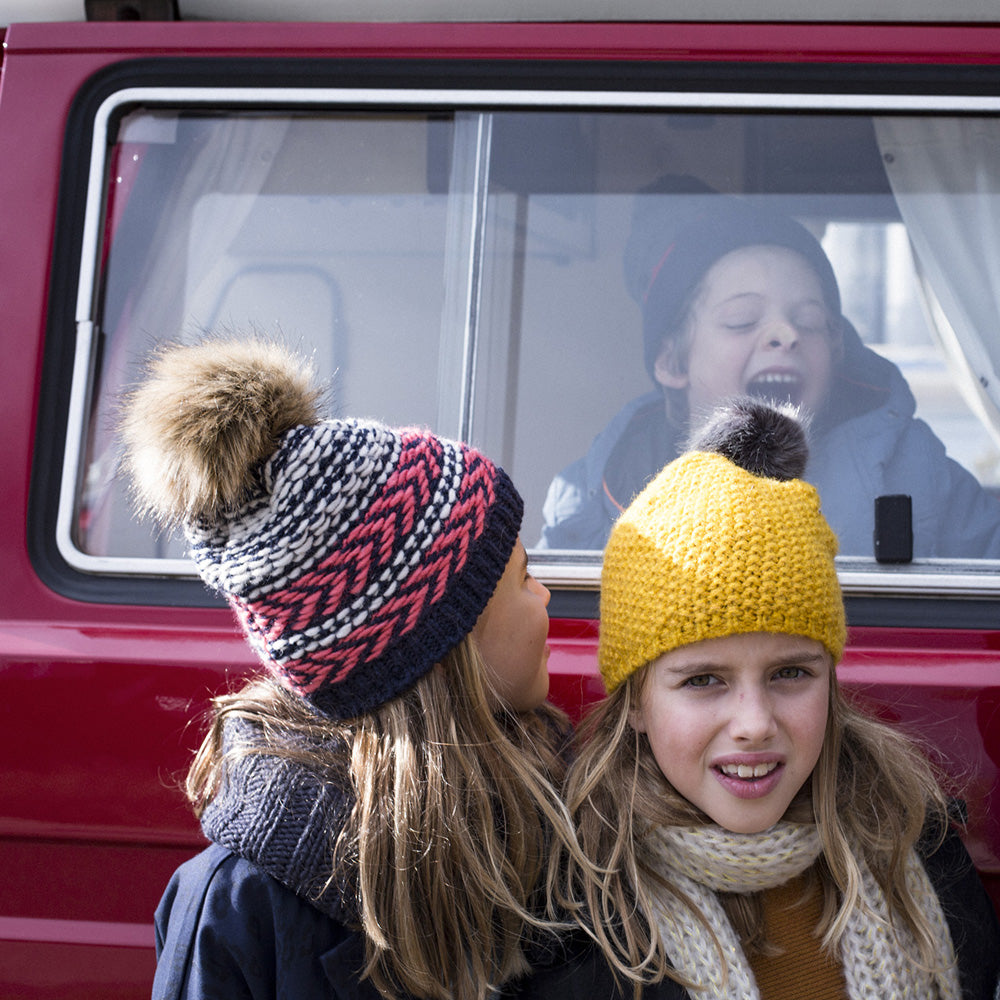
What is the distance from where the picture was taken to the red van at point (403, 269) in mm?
1694

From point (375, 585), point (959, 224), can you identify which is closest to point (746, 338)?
point (959, 224)

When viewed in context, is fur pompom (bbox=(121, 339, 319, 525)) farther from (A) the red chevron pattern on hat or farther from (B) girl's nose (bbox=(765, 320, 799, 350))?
(B) girl's nose (bbox=(765, 320, 799, 350))

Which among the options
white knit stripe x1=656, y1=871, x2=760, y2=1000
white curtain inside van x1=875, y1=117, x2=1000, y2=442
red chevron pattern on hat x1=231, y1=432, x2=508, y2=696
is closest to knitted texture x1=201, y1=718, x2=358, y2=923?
red chevron pattern on hat x1=231, y1=432, x2=508, y2=696

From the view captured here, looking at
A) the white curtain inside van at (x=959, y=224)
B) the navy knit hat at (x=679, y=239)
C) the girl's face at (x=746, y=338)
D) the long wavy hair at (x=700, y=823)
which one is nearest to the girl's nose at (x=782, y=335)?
the girl's face at (x=746, y=338)

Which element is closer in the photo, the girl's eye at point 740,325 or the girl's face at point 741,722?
the girl's face at point 741,722

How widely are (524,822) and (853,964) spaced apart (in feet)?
1.51

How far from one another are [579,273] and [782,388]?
0.42 m

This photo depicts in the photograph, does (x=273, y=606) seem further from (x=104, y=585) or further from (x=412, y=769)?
(x=104, y=585)

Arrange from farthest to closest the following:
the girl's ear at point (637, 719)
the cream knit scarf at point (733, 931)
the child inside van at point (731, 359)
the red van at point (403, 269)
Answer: the child inside van at point (731, 359), the red van at point (403, 269), the girl's ear at point (637, 719), the cream knit scarf at point (733, 931)

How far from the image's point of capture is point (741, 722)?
4.30 ft

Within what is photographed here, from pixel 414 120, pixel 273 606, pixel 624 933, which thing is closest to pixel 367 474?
pixel 273 606

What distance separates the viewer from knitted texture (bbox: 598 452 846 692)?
1.32m

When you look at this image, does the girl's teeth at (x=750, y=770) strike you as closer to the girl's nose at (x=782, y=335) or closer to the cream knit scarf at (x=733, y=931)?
the cream knit scarf at (x=733, y=931)

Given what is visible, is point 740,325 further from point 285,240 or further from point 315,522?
point 315,522
